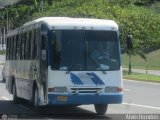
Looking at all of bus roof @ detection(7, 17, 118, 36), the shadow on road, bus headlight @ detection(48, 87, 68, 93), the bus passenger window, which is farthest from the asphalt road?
bus roof @ detection(7, 17, 118, 36)

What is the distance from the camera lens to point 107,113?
19.1 m

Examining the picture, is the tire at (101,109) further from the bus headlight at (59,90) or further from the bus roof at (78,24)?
the bus roof at (78,24)

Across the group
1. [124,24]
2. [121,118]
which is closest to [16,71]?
[121,118]

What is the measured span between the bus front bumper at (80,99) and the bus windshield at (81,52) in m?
0.79

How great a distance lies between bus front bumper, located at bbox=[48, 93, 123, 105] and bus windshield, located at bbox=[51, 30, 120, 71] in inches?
31.0

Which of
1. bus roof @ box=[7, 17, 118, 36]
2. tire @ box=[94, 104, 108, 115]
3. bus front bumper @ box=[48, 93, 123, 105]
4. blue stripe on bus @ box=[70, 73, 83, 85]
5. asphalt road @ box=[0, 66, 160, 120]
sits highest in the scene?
bus roof @ box=[7, 17, 118, 36]

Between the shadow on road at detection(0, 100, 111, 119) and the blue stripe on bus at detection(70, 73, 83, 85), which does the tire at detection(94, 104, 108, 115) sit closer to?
the shadow on road at detection(0, 100, 111, 119)

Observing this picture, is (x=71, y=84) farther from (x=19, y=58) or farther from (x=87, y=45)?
(x=19, y=58)

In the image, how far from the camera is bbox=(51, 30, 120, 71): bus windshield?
17.5m

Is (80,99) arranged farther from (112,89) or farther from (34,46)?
(34,46)

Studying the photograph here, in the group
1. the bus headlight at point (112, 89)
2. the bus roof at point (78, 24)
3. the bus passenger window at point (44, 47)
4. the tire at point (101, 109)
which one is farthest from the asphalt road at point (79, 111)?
the bus roof at point (78, 24)

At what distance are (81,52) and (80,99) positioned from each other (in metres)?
1.38

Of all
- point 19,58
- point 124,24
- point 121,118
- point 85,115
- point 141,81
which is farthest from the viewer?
point 124,24

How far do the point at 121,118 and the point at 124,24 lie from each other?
37.4m
